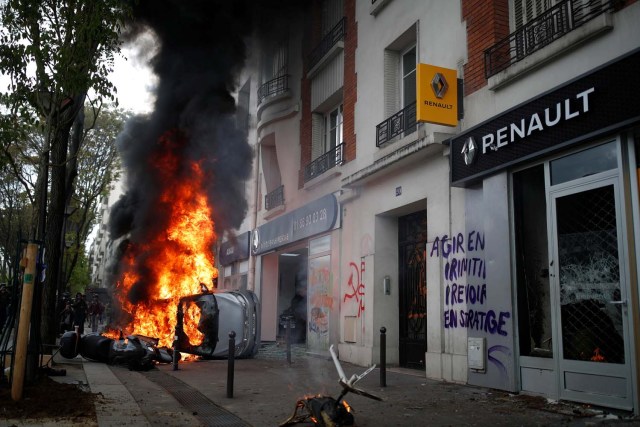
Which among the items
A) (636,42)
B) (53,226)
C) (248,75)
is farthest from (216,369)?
(248,75)

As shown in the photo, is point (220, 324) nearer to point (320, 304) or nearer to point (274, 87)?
point (320, 304)

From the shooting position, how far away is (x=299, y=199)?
49.2 feet

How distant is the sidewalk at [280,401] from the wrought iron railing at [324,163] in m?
5.22

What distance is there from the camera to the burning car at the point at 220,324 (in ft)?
39.8

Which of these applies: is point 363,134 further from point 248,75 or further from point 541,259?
point 248,75

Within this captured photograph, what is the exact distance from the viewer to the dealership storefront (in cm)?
571

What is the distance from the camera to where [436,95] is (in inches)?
329

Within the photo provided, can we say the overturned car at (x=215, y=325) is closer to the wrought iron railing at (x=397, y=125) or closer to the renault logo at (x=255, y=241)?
the wrought iron railing at (x=397, y=125)

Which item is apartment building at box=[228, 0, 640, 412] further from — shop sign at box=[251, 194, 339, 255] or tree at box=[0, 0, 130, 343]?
tree at box=[0, 0, 130, 343]

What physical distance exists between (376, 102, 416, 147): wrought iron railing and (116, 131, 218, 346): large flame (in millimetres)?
6618

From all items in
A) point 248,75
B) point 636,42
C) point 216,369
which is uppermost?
point 248,75

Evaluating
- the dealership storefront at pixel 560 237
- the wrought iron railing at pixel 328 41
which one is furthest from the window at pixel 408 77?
the dealership storefront at pixel 560 237

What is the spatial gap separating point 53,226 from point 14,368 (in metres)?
4.64

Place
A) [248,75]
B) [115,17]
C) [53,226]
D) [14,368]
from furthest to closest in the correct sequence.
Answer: [248,75], [53,226], [115,17], [14,368]
